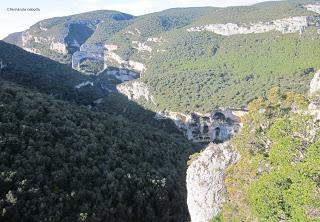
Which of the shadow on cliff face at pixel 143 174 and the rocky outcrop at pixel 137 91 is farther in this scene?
the rocky outcrop at pixel 137 91

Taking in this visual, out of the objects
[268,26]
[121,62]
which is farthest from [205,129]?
[121,62]

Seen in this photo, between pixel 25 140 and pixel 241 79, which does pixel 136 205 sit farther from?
pixel 241 79

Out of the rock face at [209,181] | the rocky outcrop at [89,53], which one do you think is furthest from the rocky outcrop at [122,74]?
the rock face at [209,181]

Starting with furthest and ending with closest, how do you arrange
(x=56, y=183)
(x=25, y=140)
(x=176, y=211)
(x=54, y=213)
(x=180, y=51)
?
(x=180, y=51)
(x=176, y=211)
(x=25, y=140)
(x=56, y=183)
(x=54, y=213)

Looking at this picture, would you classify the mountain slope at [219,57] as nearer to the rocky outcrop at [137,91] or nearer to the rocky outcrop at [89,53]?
the rocky outcrop at [89,53]

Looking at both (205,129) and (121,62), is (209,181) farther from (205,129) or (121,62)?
(121,62)

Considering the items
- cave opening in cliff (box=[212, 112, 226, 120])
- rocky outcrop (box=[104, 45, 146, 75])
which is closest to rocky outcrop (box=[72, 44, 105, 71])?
rocky outcrop (box=[104, 45, 146, 75])

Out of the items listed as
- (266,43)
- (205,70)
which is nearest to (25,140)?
(205,70)

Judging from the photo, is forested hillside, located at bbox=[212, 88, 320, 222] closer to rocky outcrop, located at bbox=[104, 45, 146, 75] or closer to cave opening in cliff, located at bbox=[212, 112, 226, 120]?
cave opening in cliff, located at bbox=[212, 112, 226, 120]
